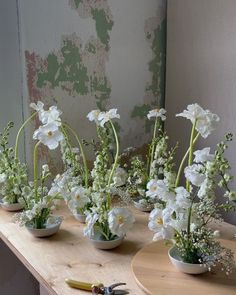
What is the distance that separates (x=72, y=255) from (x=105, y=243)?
A: 12 centimetres

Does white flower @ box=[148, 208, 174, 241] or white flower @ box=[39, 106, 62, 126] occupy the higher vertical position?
white flower @ box=[39, 106, 62, 126]

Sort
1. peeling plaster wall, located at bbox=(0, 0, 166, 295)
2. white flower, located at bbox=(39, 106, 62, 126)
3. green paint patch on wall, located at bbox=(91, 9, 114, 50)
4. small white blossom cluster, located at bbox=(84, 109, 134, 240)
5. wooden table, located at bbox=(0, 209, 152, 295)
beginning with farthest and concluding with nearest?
green paint patch on wall, located at bbox=(91, 9, 114, 50)
peeling plaster wall, located at bbox=(0, 0, 166, 295)
white flower, located at bbox=(39, 106, 62, 126)
small white blossom cluster, located at bbox=(84, 109, 134, 240)
wooden table, located at bbox=(0, 209, 152, 295)

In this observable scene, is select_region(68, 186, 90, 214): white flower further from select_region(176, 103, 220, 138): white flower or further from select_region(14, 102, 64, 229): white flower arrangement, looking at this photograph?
select_region(176, 103, 220, 138): white flower

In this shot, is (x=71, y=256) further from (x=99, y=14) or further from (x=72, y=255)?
(x=99, y=14)

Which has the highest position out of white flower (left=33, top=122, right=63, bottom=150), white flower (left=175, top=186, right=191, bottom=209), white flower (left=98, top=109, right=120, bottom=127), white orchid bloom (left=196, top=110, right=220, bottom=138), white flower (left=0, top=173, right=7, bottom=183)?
white orchid bloom (left=196, top=110, right=220, bottom=138)

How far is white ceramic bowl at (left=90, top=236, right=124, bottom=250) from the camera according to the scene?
1.32m

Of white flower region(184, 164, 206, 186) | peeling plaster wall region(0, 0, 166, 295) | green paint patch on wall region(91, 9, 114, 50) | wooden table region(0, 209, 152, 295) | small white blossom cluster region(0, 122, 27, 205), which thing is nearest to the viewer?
white flower region(184, 164, 206, 186)

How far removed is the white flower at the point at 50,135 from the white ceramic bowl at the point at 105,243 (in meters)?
0.35

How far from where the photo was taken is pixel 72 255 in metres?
1.31

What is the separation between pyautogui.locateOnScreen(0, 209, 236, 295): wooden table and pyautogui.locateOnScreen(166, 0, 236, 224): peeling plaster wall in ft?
2.06

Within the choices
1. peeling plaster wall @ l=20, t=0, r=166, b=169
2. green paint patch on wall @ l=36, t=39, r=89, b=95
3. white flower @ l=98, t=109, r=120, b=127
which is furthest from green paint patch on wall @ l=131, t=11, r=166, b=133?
white flower @ l=98, t=109, r=120, b=127

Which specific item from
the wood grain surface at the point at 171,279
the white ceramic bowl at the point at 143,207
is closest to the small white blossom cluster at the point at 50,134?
the wood grain surface at the point at 171,279

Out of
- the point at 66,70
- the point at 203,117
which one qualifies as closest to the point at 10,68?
the point at 66,70

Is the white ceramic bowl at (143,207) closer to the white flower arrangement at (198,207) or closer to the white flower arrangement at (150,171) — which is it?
the white flower arrangement at (150,171)
